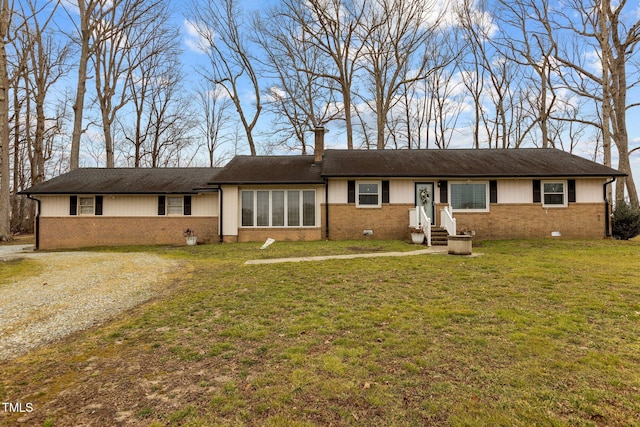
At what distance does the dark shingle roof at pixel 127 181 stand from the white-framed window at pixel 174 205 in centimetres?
47

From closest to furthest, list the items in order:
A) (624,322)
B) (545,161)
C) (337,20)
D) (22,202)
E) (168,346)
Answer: (168,346)
(624,322)
(545,161)
(337,20)
(22,202)

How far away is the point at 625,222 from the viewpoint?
14.8 m

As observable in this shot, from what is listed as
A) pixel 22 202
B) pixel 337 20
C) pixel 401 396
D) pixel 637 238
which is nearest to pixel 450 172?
pixel 637 238

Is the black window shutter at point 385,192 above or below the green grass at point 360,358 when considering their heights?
above

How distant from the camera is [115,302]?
226 inches

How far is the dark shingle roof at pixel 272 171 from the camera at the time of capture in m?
14.7

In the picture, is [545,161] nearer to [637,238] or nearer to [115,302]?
[637,238]

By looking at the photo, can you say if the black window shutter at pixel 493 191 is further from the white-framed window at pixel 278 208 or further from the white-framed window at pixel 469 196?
the white-framed window at pixel 278 208

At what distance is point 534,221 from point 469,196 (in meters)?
2.99

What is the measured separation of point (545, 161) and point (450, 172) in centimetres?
506

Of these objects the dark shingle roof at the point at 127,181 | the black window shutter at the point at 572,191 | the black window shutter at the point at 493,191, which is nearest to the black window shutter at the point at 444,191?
the black window shutter at the point at 493,191

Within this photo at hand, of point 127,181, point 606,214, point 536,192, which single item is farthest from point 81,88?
point 606,214

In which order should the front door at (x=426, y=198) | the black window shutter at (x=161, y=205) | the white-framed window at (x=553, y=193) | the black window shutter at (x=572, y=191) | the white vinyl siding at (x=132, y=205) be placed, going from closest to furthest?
the black window shutter at (x=572, y=191) → the white-framed window at (x=553, y=193) → the front door at (x=426, y=198) → the white vinyl siding at (x=132, y=205) → the black window shutter at (x=161, y=205)

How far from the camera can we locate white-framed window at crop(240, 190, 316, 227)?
15.0 meters
